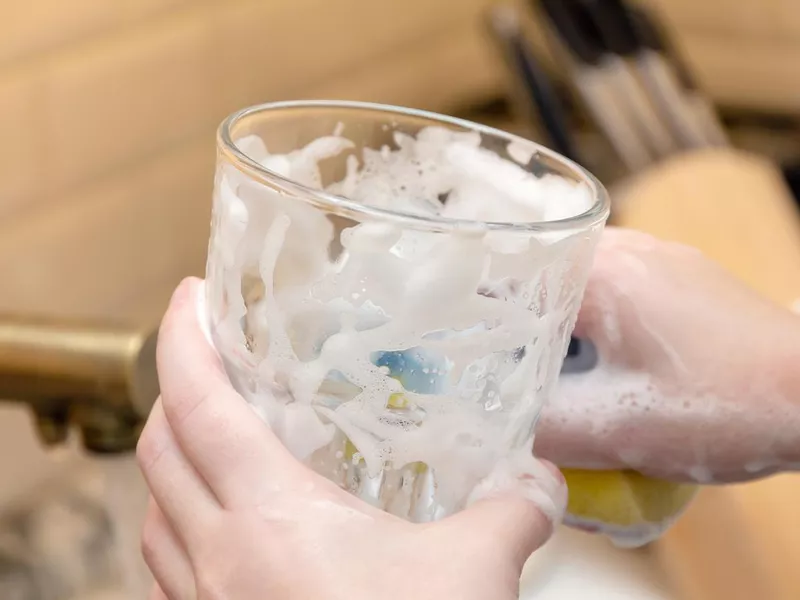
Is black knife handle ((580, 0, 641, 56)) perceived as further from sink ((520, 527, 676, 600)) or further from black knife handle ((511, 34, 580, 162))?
sink ((520, 527, 676, 600))

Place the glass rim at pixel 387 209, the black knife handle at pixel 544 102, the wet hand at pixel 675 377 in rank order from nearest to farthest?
the glass rim at pixel 387 209, the wet hand at pixel 675 377, the black knife handle at pixel 544 102

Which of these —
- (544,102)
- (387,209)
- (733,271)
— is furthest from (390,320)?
(544,102)

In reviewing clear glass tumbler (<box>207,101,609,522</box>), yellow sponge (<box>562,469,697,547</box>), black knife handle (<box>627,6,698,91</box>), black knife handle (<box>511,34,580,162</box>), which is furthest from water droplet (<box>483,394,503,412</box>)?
black knife handle (<box>627,6,698,91</box>)

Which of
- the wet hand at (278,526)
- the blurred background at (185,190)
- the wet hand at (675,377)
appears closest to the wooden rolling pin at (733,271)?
the blurred background at (185,190)

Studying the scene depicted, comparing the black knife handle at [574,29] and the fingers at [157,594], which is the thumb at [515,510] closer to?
the fingers at [157,594]

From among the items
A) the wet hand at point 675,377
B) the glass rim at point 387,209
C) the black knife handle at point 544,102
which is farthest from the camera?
the black knife handle at point 544,102

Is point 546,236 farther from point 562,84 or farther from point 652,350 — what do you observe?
point 562,84
